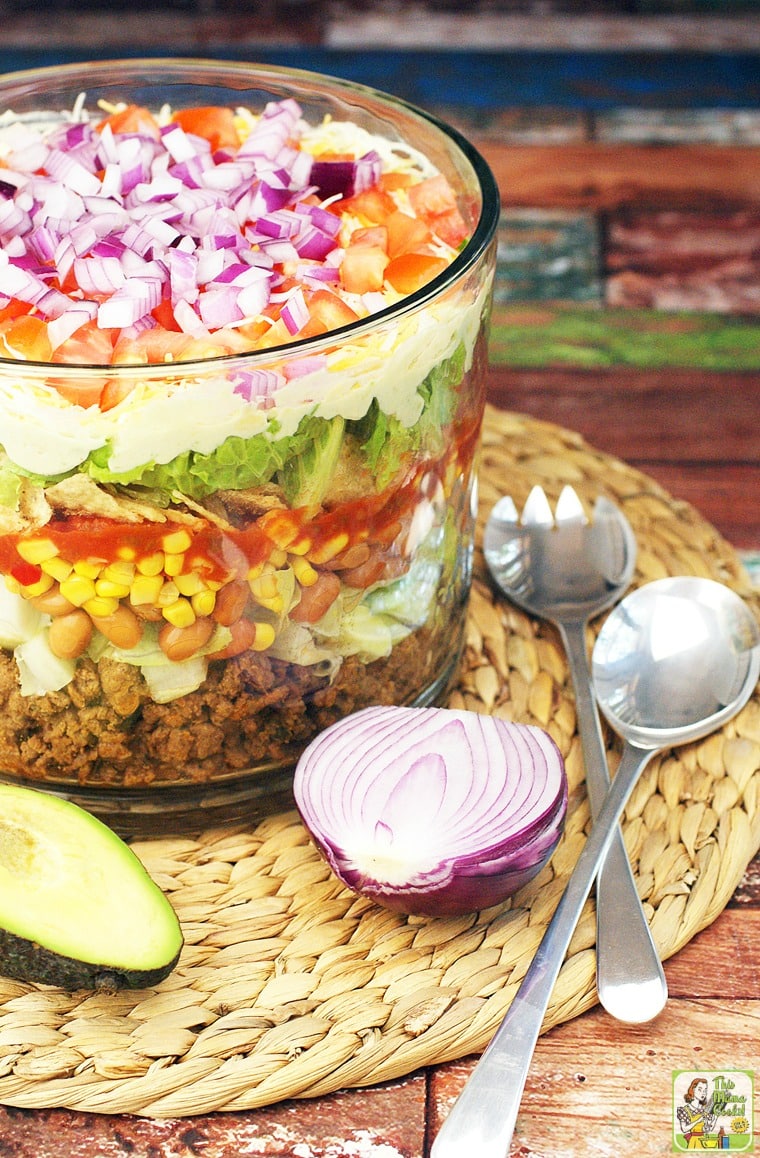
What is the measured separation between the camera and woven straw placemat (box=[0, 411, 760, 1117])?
1.28 metres

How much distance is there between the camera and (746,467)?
2279 millimetres

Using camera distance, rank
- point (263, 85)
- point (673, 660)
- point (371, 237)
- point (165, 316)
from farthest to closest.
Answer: point (263, 85)
point (673, 660)
point (371, 237)
point (165, 316)

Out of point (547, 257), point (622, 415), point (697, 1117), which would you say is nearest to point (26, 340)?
point (697, 1117)

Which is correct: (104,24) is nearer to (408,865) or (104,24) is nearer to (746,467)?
A: (746,467)

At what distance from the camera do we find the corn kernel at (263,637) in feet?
4.54

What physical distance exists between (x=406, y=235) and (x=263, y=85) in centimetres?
50

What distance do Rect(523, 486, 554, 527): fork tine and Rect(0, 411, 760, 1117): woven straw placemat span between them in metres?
0.27

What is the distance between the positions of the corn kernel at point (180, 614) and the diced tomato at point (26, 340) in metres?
0.26

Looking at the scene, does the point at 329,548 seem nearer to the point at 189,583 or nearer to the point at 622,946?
the point at 189,583

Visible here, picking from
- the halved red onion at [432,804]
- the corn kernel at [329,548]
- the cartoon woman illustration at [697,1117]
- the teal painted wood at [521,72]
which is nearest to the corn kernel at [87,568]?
the corn kernel at [329,548]

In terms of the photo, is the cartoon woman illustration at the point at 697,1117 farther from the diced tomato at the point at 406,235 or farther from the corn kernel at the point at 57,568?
the diced tomato at the point at 406,235

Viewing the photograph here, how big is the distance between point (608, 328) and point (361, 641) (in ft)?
4.45

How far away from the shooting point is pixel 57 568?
4.29 ft

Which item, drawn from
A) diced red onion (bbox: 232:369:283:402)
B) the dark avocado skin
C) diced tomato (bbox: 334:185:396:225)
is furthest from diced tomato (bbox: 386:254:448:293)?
the dark avocado skin
